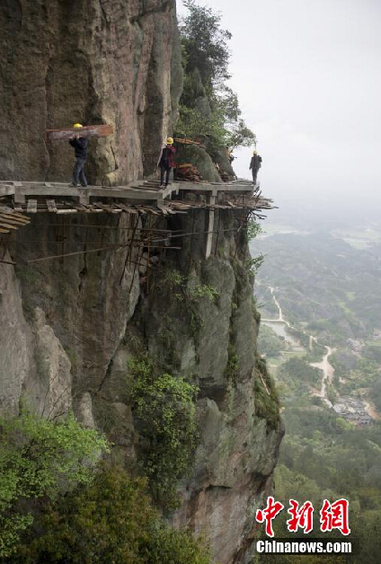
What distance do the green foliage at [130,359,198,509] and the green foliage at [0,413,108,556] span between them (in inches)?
144

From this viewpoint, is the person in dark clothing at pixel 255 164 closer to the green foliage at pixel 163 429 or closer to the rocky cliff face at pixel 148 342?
the rocky cliff face at pixel 148 342

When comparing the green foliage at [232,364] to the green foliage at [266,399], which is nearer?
the green foliage at [232,364]

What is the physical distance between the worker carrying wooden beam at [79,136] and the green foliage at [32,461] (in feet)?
19.1

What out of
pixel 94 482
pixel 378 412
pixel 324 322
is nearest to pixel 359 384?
pixel 378 412

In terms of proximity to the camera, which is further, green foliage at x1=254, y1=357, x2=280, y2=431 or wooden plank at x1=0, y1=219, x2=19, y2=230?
green foliage at x1=254, y1=357, x2=280, y2=431

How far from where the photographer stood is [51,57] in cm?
1073

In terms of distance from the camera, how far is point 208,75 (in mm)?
22750

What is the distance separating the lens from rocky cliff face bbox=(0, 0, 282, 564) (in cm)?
1057

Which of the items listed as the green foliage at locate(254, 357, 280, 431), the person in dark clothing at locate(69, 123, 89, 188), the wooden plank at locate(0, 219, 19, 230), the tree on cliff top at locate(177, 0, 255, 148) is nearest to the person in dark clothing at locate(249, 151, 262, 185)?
the tree on cliff top at locate(177, 0, 255, 148)

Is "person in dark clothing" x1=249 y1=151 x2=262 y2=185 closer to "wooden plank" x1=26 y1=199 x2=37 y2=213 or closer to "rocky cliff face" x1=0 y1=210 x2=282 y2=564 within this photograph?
"rocky cliff face" x1=0 y1=210 x2=282 y2=564

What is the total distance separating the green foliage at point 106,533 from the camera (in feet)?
29.0

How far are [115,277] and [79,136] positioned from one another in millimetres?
4208

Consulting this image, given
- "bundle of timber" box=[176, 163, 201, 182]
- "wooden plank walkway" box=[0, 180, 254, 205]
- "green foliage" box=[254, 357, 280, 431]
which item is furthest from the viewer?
"green foliage" box=[254, 357, 280, 431]

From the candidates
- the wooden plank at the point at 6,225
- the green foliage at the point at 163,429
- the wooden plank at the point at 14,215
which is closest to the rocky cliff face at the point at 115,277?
the green foliage at the point at 163,429
